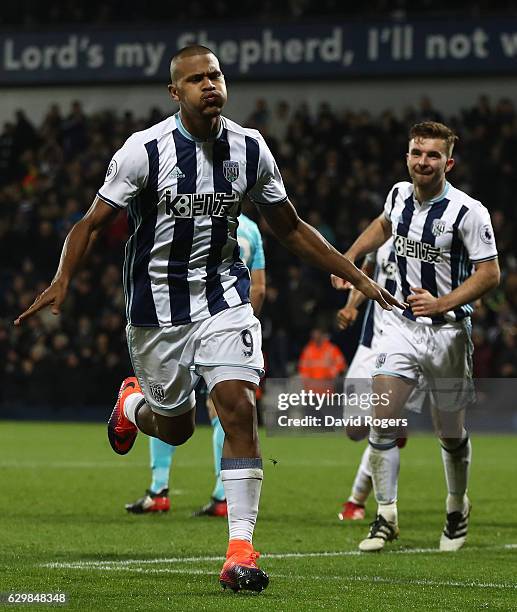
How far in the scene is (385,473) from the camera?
792 cm

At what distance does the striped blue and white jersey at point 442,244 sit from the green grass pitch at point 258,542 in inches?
58.1

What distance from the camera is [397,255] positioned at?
799 centimetres

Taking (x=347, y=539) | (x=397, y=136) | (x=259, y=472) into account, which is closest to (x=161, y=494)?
(x=347, y=539)

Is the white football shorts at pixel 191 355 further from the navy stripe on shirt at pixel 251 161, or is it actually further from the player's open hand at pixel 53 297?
the player's open hand at pixel 53 297

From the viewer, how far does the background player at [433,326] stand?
25.4ft

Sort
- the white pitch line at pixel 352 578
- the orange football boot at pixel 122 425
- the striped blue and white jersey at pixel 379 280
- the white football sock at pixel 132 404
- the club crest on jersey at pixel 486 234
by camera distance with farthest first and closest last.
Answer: the striped blue and white jersey at pixel 379 280, the club crest on jersey at pixel 486 234, the orange football boot at pixel 122 425, the white football sock at pixel 132 404, the white pitch line at pixel 352 578

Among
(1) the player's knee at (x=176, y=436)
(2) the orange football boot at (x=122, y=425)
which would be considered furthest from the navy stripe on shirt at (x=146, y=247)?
(2) the orange football boot at (x=122, y=425)

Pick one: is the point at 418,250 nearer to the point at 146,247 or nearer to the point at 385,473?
the point at 385,473

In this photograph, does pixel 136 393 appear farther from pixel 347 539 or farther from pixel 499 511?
pixel 499 511

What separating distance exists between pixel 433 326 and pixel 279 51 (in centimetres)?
1806

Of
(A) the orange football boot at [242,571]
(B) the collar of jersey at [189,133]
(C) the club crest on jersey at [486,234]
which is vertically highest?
(B) the collar of jersey at [189,133]

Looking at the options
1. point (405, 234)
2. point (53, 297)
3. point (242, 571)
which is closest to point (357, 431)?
point (405, 234)

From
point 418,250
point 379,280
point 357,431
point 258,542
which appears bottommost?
point 258,542

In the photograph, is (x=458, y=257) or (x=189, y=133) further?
(x=458, y=257)
